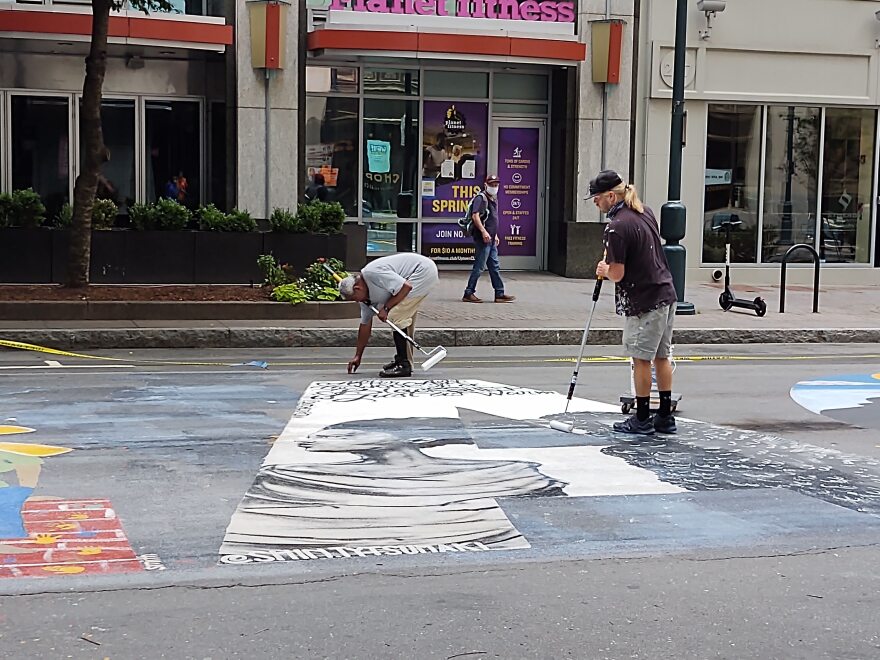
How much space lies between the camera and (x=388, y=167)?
21.8 m

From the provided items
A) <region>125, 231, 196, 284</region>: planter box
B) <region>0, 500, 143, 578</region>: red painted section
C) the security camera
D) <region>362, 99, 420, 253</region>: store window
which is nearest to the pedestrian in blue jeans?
<region>125, 231, 196, 284</region>: planter box

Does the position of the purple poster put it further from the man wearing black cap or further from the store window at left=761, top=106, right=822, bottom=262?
the man wearing black cap

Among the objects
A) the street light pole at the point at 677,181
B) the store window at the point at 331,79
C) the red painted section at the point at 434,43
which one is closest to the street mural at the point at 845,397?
the street light pole at the point at 677,181

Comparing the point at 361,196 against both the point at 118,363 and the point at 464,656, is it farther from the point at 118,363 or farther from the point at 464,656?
the point at 464,656

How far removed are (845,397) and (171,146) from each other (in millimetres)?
13479

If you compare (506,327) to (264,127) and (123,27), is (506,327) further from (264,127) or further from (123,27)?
(123,27)

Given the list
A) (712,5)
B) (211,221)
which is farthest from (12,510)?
(712,5)

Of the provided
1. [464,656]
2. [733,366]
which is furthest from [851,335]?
[464,656]

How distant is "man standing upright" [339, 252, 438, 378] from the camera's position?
1104 centimetres

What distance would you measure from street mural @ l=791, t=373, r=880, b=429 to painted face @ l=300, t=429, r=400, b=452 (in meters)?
3.70

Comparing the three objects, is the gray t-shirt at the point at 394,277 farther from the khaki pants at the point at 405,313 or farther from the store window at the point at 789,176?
the store window at the point at 789,176

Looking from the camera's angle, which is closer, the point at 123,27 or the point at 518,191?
the point at 123,27

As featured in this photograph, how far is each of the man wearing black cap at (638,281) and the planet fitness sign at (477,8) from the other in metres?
12.5

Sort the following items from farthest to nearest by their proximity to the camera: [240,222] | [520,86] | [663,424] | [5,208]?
[520,86]
[240,222]
[5,208]
[663,424]
